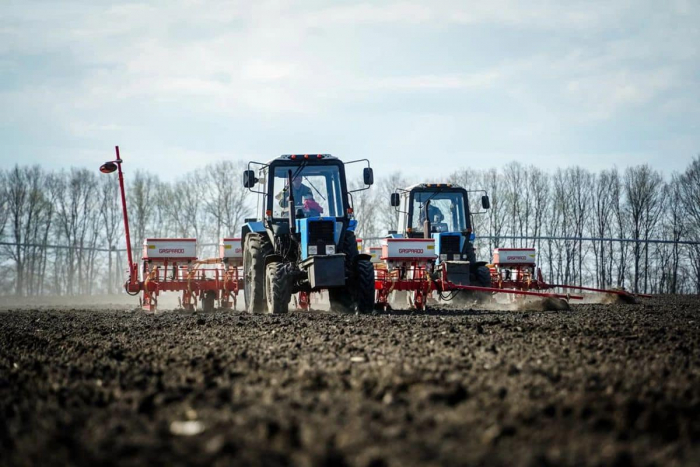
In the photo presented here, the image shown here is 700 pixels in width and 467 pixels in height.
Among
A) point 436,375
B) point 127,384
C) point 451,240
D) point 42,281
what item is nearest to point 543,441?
point 436,375

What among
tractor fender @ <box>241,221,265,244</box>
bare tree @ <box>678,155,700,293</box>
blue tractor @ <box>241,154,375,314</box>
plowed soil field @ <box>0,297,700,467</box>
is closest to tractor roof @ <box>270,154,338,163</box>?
blue tractor @ <box>241,154,375,314</box>

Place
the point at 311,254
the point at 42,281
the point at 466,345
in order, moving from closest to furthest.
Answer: the point at 466,345
the point at 311,254
the point at 42,281

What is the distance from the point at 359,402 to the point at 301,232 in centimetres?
886

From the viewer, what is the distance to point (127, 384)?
5.06 metres

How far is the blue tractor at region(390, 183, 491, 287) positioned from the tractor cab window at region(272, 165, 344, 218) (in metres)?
4.58

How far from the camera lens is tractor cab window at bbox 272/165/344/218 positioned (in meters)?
13.4

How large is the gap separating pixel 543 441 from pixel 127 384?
2923mm

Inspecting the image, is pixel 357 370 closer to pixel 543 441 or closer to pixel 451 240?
pixel 543 441

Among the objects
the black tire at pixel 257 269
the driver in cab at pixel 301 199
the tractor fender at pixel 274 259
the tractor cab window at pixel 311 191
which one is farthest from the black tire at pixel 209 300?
the driver in cab at pixel 301 199

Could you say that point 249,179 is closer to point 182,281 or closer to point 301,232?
point 301,232

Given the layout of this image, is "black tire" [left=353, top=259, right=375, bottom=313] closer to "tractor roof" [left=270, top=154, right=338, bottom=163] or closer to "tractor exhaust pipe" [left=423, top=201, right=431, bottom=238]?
"tractor roof" [left=270, top=154, right=338, bottom=163]

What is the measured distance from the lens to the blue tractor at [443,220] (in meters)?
18.0

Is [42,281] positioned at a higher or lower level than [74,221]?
lower

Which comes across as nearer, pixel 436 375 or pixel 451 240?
pixel 436 375
